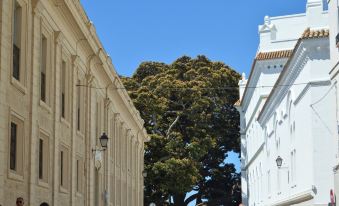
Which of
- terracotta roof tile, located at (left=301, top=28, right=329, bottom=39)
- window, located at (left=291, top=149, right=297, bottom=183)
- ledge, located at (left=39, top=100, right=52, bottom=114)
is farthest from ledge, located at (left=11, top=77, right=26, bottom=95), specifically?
window, located at (left=291, top=149, right=297, bottom=183)

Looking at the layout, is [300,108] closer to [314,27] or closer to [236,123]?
[314,27]

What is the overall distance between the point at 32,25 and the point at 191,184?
125 feet

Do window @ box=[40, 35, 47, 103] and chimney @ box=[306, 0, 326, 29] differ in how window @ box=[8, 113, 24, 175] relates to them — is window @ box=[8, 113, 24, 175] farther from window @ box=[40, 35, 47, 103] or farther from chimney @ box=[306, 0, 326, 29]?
chimney @ box=[306, 0, 326, 29]

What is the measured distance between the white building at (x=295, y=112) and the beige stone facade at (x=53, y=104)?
8459 millimetres

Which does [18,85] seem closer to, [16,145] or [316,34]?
[16,145]

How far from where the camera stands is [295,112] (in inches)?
1244

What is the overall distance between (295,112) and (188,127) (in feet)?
94.0

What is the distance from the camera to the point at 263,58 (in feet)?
163

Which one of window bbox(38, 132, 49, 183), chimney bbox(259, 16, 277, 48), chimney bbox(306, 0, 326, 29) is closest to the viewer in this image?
window bbox(38, 132, 49, 183)

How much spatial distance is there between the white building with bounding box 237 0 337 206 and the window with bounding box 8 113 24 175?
1065cm

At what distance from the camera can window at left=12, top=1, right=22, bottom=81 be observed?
635 inches

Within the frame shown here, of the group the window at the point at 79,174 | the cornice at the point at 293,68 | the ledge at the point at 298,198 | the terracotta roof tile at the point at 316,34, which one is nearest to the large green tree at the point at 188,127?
the cornice at the point at 293,68

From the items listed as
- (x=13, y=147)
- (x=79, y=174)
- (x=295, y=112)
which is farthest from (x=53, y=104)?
(x=295, y=112)

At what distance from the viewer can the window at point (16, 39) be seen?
16.1m
